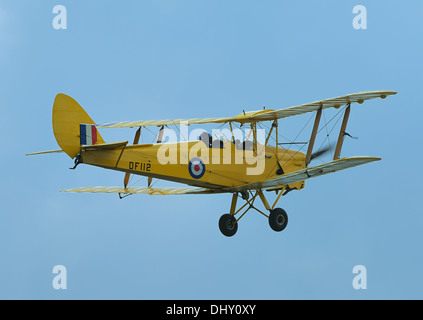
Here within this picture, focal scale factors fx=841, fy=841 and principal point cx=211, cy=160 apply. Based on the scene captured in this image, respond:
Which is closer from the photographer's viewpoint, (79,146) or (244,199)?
(79,146)

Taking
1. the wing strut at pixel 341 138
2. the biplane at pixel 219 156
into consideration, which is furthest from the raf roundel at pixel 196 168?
the wing strut at pixel 341 138

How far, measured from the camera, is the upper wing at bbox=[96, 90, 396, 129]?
1964cm

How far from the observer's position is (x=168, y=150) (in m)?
20.0

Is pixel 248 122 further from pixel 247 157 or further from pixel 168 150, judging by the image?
pixel 168 150

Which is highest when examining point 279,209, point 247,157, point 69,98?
point 69,98

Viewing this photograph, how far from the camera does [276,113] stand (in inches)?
810

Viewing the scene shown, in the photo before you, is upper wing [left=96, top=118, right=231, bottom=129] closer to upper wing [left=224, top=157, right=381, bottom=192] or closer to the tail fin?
the tail fin

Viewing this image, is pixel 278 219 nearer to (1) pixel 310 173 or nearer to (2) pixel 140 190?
(1) pixel 310 173

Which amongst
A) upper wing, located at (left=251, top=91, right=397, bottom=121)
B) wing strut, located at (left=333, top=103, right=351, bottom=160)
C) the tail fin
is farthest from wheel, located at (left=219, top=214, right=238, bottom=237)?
the tail fin

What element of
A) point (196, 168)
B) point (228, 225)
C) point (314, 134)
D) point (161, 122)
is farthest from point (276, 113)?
point (228, 225)

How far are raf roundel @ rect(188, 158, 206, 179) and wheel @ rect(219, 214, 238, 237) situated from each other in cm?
150

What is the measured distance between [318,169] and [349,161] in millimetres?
1053

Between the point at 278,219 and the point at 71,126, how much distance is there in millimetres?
5780

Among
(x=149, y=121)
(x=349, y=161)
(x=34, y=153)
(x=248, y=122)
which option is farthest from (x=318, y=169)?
(x=34, y=153)
